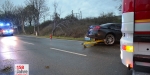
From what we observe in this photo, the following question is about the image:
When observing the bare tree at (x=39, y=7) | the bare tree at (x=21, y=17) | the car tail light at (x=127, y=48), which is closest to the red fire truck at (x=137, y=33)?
the car tail light at (x=127, y=48)

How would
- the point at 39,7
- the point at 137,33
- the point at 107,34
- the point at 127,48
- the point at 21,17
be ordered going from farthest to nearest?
the point at 21,17, the point at 39,7, the point at 107,34, the point at 127,48, the point at 137,33

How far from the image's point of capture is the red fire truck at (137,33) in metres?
3.77

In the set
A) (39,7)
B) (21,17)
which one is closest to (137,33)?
(39,7)

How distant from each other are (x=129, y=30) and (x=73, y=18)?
2852cm

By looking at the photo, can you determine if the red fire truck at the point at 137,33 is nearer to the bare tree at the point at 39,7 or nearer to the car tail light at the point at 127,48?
the car tail light at the point at 127,48

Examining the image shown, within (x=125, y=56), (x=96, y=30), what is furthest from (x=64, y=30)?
(x=125, y=56)

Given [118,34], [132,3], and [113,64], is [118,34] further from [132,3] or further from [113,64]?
[132,3]

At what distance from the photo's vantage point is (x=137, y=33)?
12.8 feet

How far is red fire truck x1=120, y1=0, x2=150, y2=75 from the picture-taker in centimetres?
377

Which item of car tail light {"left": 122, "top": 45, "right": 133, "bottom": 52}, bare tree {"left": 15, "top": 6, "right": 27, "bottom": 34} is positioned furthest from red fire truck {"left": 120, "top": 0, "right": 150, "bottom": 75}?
bare tree {"left": 15, "top": 6, "right": 27, "bottom": 34}

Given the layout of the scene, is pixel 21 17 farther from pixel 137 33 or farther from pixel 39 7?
pixel 137 33

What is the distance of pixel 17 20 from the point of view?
5250 centimetres

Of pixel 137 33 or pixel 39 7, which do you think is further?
pixel 39 7

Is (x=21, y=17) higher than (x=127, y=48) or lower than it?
higher
